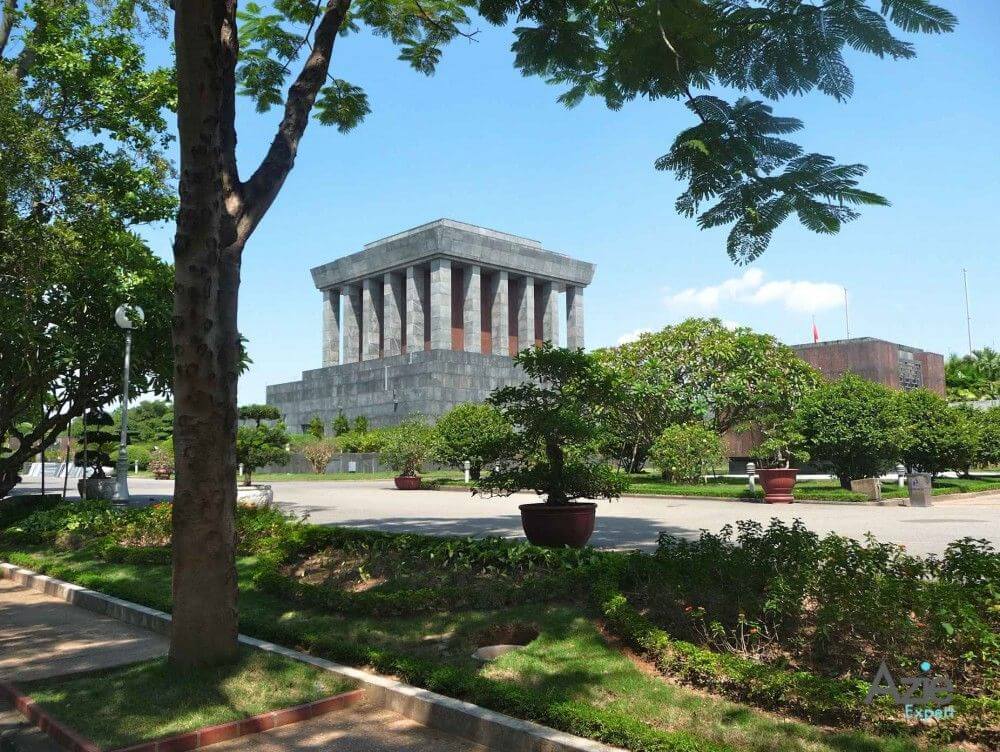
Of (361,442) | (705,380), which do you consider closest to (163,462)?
Answer: (361,442)

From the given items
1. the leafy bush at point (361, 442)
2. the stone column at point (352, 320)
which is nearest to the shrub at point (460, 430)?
the leafy bush at point (361, 442)

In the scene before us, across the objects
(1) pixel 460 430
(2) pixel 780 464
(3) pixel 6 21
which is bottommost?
(2) pixel 780 464

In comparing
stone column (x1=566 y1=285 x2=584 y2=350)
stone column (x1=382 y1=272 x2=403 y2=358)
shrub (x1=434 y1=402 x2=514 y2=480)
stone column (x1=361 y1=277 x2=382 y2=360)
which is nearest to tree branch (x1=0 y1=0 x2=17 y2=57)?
shrub (x1=434 y1=402 x2=514 y2=480)

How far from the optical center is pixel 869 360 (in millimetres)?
37781

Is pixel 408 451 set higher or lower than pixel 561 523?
higher

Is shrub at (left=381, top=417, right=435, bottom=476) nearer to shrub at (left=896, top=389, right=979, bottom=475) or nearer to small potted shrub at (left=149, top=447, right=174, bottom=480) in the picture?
shrub at (left=896, top=389, right=979, bottom=475)

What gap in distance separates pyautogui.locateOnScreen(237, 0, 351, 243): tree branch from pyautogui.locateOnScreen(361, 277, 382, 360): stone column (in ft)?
217

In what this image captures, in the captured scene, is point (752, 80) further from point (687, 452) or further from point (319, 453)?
point (319, 453)

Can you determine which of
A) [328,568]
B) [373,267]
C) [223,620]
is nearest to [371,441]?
[373,267]

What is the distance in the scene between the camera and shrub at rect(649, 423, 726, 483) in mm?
26844

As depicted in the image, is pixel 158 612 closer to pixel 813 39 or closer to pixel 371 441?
pixel 813 39

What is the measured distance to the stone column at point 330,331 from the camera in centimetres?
7712

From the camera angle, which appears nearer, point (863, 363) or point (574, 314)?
point (863, 363)

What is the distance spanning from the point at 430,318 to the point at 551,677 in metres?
62.9
